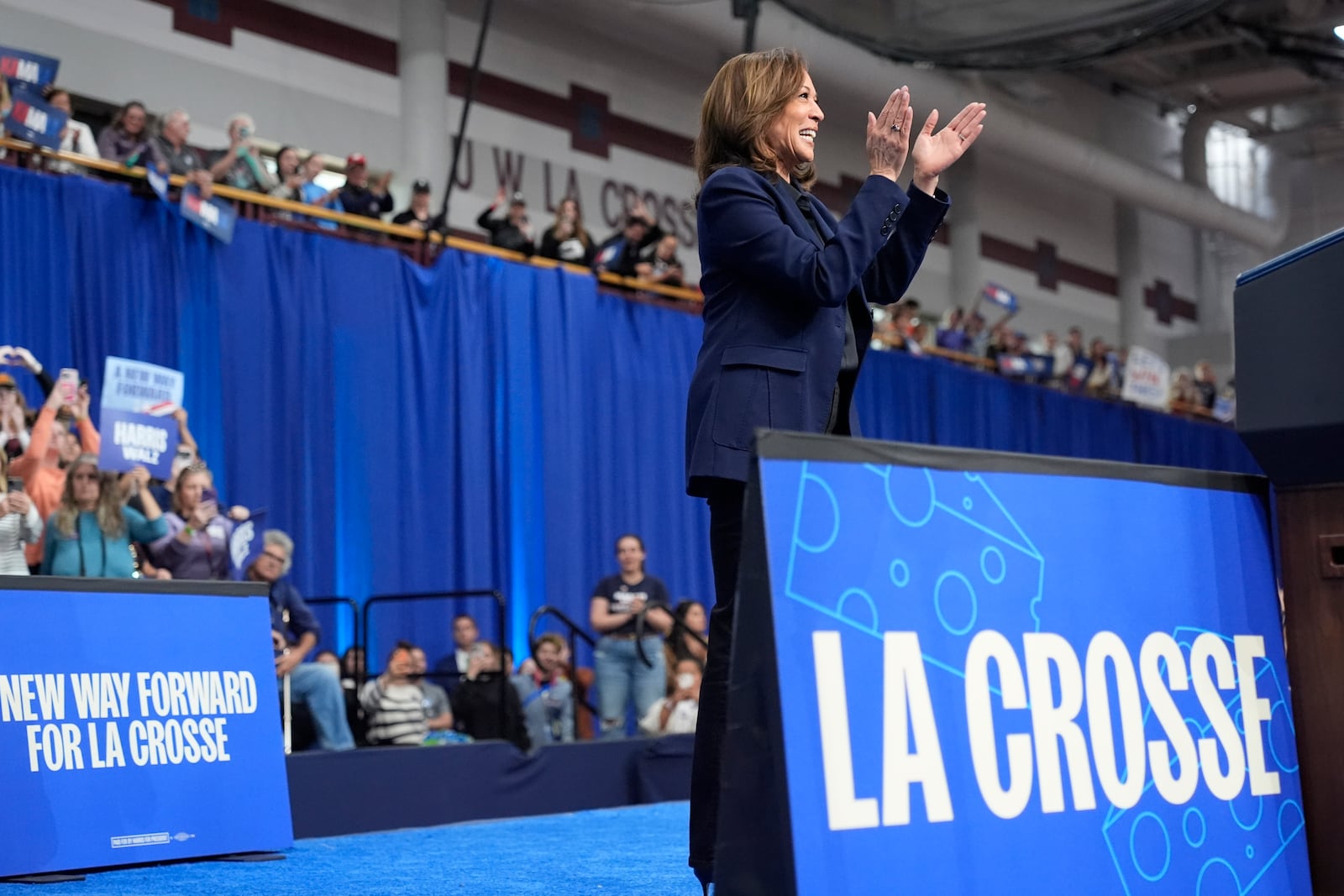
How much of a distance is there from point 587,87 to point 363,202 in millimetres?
3733

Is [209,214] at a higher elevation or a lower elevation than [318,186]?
lower

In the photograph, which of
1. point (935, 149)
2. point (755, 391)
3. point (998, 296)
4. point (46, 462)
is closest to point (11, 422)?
point (46, 462)

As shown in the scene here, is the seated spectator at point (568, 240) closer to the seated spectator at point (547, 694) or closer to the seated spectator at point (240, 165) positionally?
the seated spectator at point (240, 165)

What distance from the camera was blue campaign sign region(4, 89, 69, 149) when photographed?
A: 758cm

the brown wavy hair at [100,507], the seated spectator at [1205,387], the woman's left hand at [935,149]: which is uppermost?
the seated spectator at [1205,387]

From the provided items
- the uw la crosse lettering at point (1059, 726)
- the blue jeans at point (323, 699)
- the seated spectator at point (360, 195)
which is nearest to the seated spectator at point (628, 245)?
the seated spectator at point (360, 195)

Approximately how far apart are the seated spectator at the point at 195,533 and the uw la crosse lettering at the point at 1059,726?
4934 millimetres

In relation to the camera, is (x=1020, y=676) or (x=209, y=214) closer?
(x=1020, y=676)

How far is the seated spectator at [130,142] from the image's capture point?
8.24 m

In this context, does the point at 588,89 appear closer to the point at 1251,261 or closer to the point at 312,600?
the point at 312,600

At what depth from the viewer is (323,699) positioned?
265 inches

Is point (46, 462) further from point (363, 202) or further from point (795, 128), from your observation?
point (795, 128)

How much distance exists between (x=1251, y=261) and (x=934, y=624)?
19229 millimetres

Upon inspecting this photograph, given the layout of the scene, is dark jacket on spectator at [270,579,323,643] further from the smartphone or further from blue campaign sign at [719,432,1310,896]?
blue campaign sign at [719,432,1310,896]
